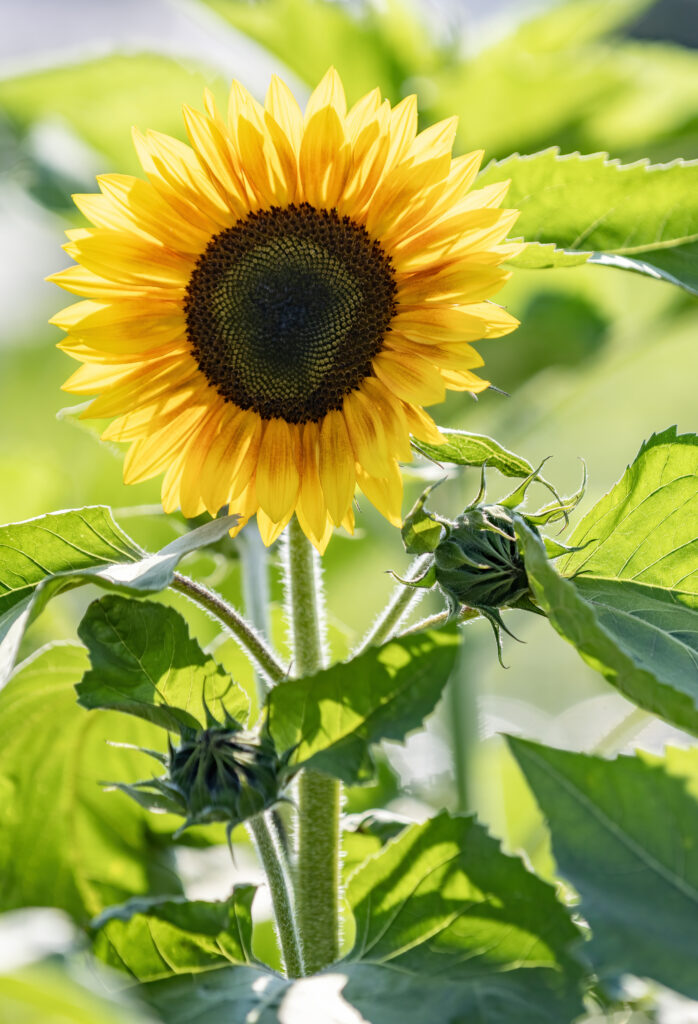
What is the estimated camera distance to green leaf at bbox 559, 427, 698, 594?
0.68 meters

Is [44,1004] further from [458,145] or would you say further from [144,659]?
[458,145]

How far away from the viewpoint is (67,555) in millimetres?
674

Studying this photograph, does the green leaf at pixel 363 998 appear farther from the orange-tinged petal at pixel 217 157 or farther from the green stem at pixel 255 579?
the orange-tinged petal at pixel 217 157

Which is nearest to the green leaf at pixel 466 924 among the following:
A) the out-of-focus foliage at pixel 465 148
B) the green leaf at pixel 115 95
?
the out-of-focus foliage at pixel 465 148

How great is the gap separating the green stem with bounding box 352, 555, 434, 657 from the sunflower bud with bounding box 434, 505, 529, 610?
0.14ft

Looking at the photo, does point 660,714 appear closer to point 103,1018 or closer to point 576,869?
point 576,869

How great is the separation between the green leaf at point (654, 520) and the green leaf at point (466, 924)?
0.19 metres

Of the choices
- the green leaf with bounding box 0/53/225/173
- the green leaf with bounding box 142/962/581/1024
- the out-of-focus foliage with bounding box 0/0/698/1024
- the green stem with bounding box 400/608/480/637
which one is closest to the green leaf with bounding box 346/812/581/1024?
the green leaf with bounding box 142/962/581/1024

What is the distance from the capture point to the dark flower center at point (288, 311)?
74 cm

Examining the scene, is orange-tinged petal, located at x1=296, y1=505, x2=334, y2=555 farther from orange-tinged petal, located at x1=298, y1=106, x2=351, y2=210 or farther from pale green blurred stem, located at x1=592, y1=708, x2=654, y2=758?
pale green blurred stem, located at x1=592, y1=708, x2=654, y2=758

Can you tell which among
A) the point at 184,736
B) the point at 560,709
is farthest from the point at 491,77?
the point at 560,709

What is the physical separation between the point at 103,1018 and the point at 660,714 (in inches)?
12.6

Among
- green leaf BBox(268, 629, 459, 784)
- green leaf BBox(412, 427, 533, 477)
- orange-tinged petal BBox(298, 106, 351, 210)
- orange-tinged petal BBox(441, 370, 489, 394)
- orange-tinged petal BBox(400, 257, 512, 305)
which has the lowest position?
green leaf BBox(268, 629, 459, 784)

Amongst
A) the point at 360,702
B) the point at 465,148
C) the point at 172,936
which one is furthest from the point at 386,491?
the point at 465,148
